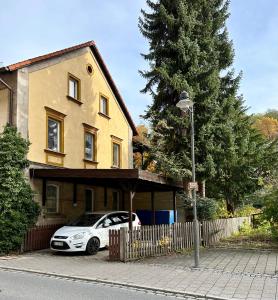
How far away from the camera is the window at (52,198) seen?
64.8 ft

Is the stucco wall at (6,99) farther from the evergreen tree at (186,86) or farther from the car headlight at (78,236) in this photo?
the evergreen tree at (186,86)

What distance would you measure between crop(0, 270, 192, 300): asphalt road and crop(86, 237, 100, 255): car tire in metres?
4.86

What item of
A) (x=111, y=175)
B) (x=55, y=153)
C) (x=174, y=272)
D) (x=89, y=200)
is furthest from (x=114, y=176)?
(x=89, y=200)

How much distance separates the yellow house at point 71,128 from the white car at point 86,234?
1.60 meters

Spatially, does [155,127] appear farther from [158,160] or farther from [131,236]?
[131,236]

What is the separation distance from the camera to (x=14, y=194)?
1666cm

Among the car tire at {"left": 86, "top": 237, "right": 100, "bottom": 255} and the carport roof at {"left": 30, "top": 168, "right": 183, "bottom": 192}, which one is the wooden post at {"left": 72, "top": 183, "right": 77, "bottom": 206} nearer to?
the carport roof at {"left": 30, "top": 168, "right": 183, "bottom": 192}

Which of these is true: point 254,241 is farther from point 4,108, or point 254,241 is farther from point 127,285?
point 4,108

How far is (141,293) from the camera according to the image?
945 cm

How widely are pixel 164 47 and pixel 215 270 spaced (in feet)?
Answer: 43.2

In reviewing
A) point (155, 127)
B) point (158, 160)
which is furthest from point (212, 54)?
point (158, 160)

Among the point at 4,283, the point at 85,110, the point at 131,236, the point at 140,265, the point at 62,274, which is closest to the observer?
the point at 4,283

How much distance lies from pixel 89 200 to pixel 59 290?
14.1 metres

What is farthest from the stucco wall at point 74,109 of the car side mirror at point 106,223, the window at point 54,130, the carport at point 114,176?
the car side mirror at point 106,223
